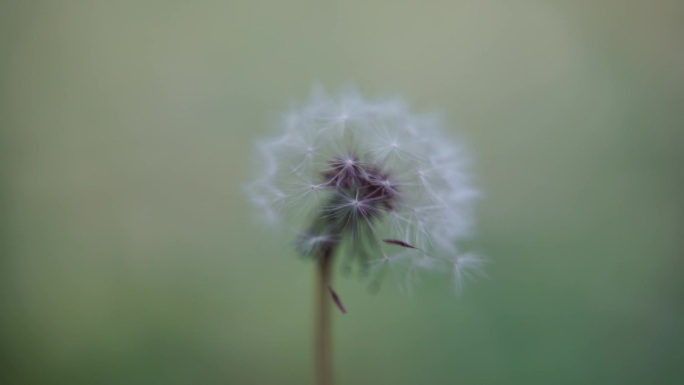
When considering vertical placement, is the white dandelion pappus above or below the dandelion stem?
above

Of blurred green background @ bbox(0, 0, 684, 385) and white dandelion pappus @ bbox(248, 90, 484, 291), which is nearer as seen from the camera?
white dandelion pappus @ bbox(248, 90, 484, 291)

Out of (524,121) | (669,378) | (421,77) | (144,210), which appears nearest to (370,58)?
(421,77)

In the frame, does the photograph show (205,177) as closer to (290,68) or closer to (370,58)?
(290,68)

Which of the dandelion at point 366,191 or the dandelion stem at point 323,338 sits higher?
the dandelion at point 366,191

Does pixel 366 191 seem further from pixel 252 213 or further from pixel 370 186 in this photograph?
pixel 252 213

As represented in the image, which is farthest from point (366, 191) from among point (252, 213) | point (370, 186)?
point (252, 213)

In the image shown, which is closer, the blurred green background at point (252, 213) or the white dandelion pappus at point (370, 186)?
the white dandelion pappus at point (370, 186)
